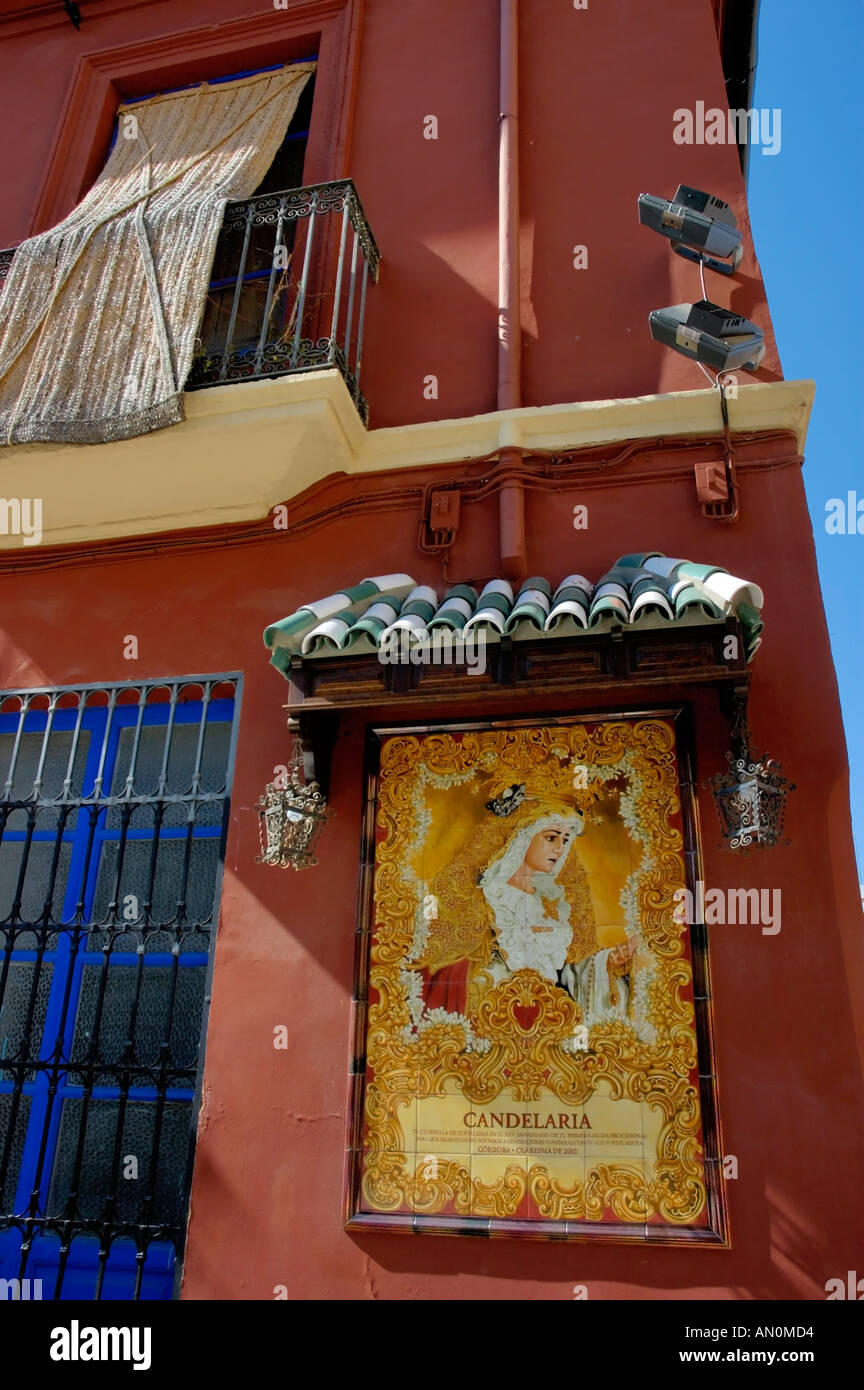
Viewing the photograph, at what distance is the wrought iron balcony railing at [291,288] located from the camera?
16.2ft

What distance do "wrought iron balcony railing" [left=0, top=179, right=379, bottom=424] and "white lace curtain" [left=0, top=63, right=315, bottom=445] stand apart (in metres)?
0.20

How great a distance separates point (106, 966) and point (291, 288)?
12.0 feet

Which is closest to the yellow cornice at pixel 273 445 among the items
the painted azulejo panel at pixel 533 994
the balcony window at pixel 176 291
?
the balcony window at pixel 176 291

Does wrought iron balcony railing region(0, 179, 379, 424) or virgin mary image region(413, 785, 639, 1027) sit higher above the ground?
wrought iron balcony railing region(0, 179, 379, 424)

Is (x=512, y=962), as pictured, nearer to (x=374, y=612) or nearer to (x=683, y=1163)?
(x=683, y=1163)

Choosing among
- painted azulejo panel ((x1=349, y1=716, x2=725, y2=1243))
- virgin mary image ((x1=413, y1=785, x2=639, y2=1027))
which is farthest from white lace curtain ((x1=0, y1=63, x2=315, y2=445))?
virgin mary image ((x1=413, y1=785, x2=639, y2=1027))

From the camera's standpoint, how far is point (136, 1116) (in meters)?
4.28

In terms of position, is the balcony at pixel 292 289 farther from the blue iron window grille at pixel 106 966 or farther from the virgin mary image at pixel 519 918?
the virgin mary image at pixel 519 918

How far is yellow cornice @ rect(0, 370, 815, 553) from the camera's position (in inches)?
179

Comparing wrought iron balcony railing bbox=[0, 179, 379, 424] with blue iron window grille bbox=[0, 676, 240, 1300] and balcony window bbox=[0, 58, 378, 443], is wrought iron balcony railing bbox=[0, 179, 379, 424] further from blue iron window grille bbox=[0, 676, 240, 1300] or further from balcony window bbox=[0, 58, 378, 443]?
blue iron window grille bbox=[0, 676, 240, 1300]

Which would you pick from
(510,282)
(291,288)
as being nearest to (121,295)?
(291,288)
